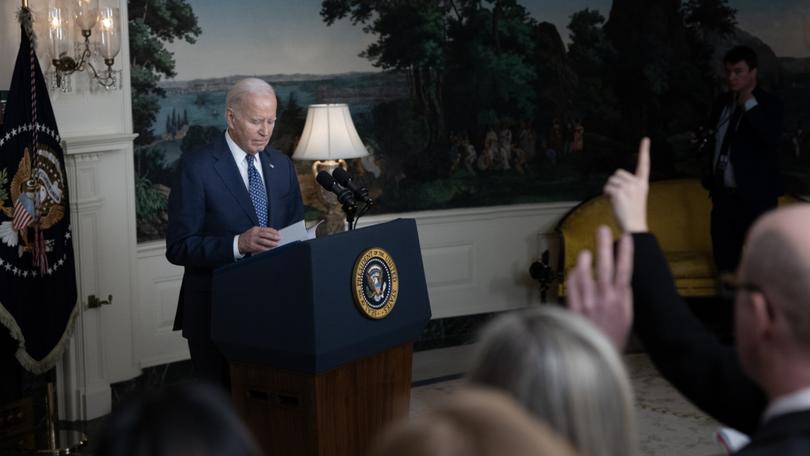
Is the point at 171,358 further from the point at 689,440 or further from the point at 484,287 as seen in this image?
the point at 689,440

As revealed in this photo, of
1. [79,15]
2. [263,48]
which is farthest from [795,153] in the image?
[79,15]

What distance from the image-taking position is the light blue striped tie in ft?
14.6

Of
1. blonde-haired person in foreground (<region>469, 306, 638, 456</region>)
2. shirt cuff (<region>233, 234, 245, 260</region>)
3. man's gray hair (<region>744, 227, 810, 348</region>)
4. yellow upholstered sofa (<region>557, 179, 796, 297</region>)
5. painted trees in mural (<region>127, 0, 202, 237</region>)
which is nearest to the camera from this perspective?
blonde-haired person in foreground (<region>469, 306, 638, 456</region>)

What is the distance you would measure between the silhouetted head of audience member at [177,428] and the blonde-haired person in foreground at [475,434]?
16 centimetres

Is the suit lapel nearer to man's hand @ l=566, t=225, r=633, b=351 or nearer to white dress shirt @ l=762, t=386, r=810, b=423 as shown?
man's hand @ l=566, t=225, r=633, b=351

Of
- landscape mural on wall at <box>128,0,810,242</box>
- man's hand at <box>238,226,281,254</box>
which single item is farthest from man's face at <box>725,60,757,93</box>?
man's hand at <box>238,226,281,254</box>

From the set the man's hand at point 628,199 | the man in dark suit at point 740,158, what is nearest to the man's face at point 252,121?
the man's hand at point 628,199

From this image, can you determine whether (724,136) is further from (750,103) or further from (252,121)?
(252,121)

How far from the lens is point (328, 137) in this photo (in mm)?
6785

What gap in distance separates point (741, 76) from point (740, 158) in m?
0.56

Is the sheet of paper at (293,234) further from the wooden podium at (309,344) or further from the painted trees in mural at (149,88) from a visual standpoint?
the painted trees in mural at (149,88)

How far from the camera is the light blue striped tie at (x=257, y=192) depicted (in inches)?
176

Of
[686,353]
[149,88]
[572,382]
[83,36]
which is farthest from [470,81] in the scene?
[572,382]

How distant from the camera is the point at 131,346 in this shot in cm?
639
